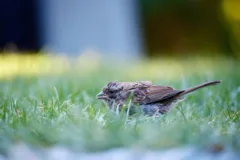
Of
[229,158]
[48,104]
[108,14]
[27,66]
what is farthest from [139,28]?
[229,158]

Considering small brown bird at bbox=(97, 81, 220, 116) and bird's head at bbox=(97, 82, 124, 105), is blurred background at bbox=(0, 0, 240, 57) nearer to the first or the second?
small brown bird at bbox=(97, 81, 220, 116)

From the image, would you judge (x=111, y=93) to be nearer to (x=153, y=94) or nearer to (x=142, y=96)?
(x=142, y=96)

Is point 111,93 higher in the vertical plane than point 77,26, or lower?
higher

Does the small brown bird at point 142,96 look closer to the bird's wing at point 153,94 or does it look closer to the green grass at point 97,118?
the bird's wing at point 153,94

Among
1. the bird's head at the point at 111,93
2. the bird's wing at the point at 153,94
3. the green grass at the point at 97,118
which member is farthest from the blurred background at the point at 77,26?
the bird's head at the point at 111,93

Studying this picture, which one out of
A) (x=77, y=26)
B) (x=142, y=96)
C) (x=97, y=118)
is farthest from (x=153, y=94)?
(x=77, y=26)

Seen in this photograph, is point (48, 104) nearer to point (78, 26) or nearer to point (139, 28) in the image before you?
point (78, 26)
